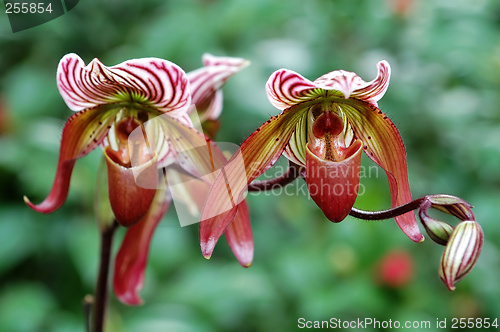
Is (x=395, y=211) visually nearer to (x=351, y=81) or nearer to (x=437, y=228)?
(x=437, y=228)

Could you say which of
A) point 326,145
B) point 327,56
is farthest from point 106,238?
point 327,56

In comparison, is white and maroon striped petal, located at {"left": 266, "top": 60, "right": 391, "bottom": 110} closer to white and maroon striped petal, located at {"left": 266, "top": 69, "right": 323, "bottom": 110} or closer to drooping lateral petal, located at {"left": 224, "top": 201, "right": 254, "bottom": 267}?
white and maroon striped petal, located at {"left": 266, "top": 69, "right": 323, "bottom": 110}

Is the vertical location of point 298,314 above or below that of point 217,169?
below

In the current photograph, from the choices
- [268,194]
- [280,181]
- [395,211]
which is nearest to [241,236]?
[280,181]

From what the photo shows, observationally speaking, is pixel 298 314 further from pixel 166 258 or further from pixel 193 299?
pixel 166 258

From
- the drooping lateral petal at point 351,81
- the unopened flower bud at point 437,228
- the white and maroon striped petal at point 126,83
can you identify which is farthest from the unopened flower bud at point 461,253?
the white and maroon striped petal at point 126,83

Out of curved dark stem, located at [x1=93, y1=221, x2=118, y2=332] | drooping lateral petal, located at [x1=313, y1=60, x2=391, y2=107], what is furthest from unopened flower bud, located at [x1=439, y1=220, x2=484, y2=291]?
curved dark stem, located at [x1=93, y1=221, x2=118, y2=332]

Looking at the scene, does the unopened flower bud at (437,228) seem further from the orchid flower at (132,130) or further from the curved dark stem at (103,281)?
the curved dark stem at (103,281)
